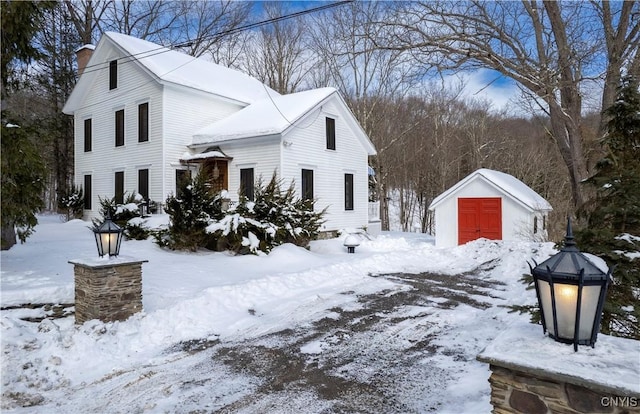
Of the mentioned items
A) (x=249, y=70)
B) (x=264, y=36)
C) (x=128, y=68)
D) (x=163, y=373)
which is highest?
(x=264, y=36)

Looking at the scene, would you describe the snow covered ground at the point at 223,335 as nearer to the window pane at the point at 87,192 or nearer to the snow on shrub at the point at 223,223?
the snow on shrub at the point at 223,223

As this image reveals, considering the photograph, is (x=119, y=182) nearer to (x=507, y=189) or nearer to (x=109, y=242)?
(x=109, y=242)

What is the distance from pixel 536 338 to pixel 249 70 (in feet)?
97.2

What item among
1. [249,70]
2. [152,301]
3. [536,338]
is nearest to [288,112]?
[152,301]

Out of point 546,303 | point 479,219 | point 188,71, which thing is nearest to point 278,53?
point 188,71

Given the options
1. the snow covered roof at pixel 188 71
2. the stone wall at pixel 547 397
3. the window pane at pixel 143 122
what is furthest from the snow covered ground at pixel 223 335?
the snow covered roof at pixel 188 71

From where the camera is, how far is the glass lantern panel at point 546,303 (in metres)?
2.41

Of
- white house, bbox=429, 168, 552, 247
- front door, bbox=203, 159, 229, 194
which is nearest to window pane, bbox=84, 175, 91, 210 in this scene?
front door, bbox=203, 159, 229, 194

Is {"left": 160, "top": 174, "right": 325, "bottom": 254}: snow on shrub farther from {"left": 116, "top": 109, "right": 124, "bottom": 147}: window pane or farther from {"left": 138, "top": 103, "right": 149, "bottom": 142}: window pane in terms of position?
{"left": 116, "top": 109, "right": 124, "bottom": 147}: window pane

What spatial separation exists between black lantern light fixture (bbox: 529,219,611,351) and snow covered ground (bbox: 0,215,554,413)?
4.41ft

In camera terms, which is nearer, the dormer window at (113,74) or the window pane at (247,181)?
the window pane at (247,181)

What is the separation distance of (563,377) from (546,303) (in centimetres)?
50

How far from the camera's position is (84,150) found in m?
19.9

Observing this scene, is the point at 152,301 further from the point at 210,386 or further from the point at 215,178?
the point at 215,178
